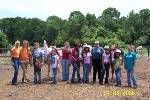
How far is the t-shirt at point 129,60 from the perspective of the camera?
685 inches

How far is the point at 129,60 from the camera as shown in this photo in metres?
17.5

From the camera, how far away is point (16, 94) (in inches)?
614

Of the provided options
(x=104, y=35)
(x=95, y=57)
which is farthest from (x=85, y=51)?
(x=104, y=35)

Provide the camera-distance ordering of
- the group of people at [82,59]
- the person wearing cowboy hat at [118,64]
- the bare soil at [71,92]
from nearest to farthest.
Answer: the bare soil at [71,92] < the person wearing cowboy hat at [118,64] < the group of people at [82,59]

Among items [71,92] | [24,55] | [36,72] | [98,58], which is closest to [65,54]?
[36,72]

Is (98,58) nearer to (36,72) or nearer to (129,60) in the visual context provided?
(129,60)

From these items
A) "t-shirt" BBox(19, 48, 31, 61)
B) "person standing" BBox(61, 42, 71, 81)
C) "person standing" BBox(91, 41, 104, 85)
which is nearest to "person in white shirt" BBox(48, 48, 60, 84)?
"person standing" BBox(61, 42, 71, 81)

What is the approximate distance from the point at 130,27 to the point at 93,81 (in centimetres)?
7694

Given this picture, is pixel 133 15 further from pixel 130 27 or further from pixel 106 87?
pixel 106 87

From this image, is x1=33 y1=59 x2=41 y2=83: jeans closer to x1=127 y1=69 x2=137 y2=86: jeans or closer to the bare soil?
the bare soil

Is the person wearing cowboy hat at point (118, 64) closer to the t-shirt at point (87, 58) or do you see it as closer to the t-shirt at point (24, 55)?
the t-shirt at point (87, 58)

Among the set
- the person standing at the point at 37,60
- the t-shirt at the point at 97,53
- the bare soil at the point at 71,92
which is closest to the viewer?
the bare soil at the point at 71,92

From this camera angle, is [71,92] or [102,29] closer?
[71,92]
